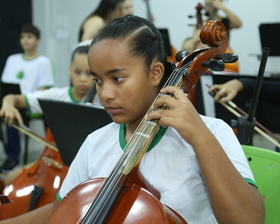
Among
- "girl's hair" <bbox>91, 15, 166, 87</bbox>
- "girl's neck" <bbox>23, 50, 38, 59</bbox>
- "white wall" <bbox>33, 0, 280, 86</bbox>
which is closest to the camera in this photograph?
"girl's hair" <bbox>91, 15, 166, 87</bbox>

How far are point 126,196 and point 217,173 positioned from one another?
18cm

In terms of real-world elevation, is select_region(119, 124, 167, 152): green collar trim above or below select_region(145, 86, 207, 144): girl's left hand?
below

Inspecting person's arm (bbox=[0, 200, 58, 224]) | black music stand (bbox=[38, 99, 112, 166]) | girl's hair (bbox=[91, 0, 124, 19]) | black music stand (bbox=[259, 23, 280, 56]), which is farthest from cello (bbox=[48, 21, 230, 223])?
girl's hair (bbox=[91, 0, 124, 19])

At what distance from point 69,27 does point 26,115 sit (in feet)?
7.81

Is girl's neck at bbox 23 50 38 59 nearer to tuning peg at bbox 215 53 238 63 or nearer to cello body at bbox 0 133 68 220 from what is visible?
cello body at bbox 0 133 68 220

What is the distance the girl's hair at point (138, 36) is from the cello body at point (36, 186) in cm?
75

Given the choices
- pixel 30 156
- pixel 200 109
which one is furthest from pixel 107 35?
Result: pixel 30 156

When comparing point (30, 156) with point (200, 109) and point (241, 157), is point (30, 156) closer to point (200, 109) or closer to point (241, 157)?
point (200, 109)

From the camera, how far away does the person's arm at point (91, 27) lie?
266cm

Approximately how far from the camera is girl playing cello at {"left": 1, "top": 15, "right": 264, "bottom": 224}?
2.32 ft

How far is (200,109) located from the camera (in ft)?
5.77

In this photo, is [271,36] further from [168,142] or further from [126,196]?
[126,196]

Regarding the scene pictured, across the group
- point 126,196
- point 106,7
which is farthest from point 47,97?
point 126,196

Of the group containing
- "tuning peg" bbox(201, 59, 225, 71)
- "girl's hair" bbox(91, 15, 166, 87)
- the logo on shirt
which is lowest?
the logo on shirt
